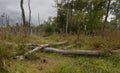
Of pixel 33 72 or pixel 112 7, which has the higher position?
pixel 112 7

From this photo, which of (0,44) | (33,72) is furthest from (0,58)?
(33,72)

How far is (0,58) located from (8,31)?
6.93m

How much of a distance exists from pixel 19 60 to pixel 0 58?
5.29 ft

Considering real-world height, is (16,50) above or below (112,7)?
below

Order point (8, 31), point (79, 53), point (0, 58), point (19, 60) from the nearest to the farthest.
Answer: point (0, 58) < point (19, 60) < point (79, 53) < point (8, 31)

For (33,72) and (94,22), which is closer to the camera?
(33,72)

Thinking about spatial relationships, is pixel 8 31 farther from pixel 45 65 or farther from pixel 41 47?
pixel 45 65

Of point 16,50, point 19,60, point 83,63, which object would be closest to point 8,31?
point 16,50

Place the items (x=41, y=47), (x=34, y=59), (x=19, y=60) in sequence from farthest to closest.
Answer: (x=41, y=47), (x=34, y=59), (x=19, y=60)

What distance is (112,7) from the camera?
28.3 m

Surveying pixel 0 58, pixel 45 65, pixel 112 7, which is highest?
pixel 112 7

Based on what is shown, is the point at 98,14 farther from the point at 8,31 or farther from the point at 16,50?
the point at 16,50

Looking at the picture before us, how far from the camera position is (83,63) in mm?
7582

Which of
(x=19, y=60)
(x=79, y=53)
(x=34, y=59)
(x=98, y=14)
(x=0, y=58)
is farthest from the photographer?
(x=98, y=14)
